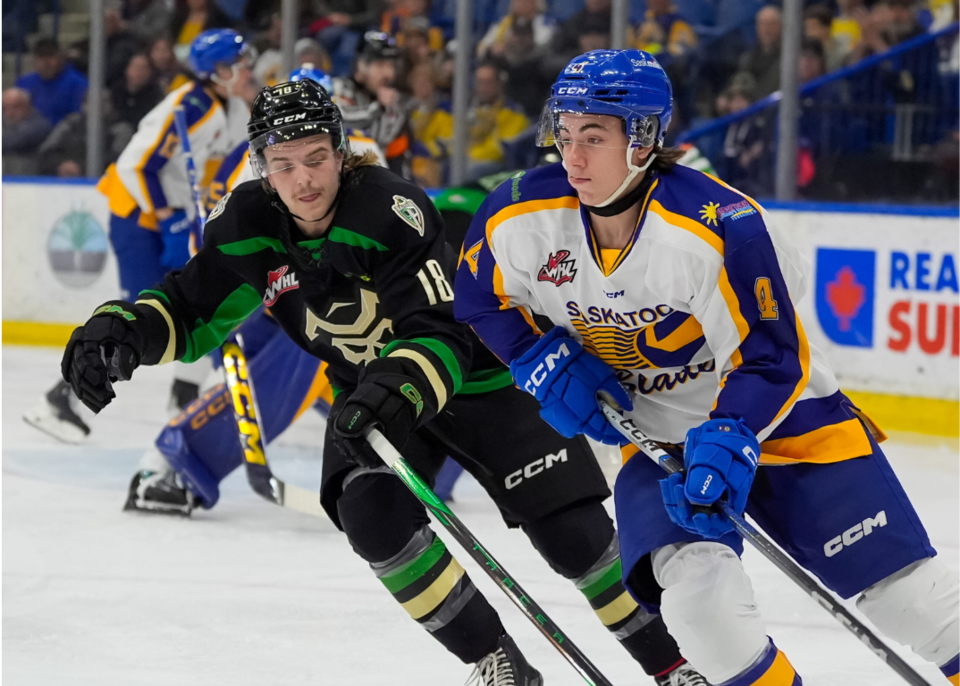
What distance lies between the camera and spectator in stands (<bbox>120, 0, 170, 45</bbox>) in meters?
6.82

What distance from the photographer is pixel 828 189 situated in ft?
16.8

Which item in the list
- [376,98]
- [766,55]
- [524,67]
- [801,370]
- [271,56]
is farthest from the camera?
[271,56]

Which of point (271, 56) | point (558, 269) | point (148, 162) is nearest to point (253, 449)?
point (148, 162)

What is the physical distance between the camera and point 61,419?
4.79 metres

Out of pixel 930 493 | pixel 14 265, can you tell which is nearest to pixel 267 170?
pixel 930 493

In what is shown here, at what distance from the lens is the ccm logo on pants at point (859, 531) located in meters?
1.86

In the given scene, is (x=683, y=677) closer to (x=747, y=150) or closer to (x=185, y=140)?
(x=185, y=140)

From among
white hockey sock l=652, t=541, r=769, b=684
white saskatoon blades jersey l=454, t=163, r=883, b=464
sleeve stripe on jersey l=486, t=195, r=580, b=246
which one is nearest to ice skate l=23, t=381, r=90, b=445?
white saskatoon blades jersey l=454, t=163, r=883, b=464

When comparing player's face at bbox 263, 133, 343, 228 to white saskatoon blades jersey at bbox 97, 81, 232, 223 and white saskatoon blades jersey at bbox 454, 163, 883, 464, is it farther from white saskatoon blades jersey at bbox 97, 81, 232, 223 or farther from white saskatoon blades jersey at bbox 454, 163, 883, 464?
white saskatoon blades jersey at bbox 97, 81, 232, 223

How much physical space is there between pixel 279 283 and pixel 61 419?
106 inches

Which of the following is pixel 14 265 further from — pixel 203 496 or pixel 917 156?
pixel 917 156

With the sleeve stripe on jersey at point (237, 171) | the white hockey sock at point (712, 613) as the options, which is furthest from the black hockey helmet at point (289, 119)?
the sleeve stripe on jersey at point (237, 171)

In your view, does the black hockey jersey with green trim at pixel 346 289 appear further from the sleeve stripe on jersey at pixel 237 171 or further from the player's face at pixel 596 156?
the sleeve stripe on jersey at pixel 237 171

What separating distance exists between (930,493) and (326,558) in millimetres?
1812
